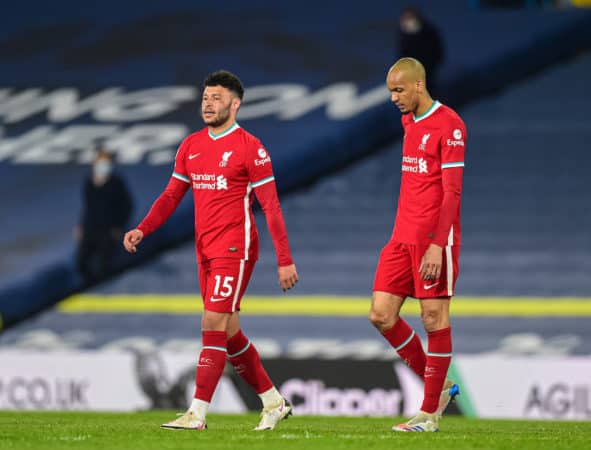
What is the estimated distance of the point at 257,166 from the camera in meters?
6.72

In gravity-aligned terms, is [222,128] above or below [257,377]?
above

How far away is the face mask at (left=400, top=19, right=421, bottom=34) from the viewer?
47.0 feet

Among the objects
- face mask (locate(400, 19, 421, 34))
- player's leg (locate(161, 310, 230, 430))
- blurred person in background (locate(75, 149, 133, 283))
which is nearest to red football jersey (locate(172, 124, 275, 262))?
player's leg (locate(161, 310, 230, 430))

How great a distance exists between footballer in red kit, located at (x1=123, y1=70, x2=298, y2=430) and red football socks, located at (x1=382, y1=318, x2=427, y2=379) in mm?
694

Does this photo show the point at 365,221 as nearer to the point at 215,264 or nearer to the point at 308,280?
the point at 308,280

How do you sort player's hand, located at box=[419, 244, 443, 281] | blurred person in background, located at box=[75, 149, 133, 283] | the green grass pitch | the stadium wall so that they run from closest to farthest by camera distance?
the green grass pitch
player's hand, located at box=[419, 244, 443, 281]
blurred person in background, located at box=[75, 149, 133, 283]
the stadium wall

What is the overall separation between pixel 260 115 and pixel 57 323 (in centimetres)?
340

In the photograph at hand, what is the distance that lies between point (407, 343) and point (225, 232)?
1191mm

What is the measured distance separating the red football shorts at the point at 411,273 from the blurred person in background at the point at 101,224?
783 centimetres

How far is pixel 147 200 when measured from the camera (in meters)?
14.6

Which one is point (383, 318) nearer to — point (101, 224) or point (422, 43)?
point (422, 43)

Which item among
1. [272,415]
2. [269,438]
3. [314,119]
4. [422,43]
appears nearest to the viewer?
[269,438]

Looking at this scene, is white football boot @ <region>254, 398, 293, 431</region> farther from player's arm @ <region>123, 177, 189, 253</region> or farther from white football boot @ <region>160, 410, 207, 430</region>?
player's arm @ <region>123, 177, 189, 253</region>

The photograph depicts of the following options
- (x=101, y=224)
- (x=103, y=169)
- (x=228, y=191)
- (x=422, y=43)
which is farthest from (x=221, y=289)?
(x=103, y=169)
